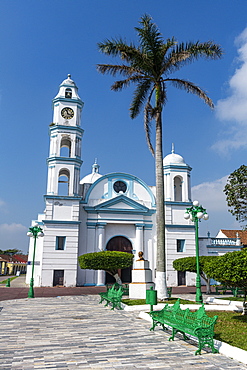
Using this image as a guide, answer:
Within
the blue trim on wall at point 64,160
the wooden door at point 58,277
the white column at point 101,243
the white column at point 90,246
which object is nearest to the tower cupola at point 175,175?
the white column at point 101,243

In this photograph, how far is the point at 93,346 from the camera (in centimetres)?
716

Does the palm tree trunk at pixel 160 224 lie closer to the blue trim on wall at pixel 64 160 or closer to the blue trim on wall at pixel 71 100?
the blue trim on wall at pixel 64 160

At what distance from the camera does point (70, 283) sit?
2623 centimetres

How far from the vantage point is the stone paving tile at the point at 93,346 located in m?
5.91

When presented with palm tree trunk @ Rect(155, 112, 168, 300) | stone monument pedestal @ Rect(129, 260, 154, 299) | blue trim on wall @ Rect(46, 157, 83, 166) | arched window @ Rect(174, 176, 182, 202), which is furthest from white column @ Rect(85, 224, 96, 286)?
palm tree trunk @ Rect(155, 112, 168, 300)

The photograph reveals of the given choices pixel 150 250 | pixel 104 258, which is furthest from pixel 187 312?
pixel 150 250

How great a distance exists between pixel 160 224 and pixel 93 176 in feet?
78.4

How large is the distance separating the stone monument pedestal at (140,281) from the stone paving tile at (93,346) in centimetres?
444

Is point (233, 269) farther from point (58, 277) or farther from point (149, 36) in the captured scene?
point (58, 277)

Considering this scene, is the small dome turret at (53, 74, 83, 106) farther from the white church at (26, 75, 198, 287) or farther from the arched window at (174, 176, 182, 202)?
the arched window at (174, 176, 182, 202)

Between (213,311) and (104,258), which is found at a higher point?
(104,258)

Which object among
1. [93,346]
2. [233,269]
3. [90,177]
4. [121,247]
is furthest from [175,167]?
[93,346]

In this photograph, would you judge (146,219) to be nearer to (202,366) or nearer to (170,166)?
(170,166)

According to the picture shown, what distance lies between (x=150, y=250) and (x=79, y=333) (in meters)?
21.3
